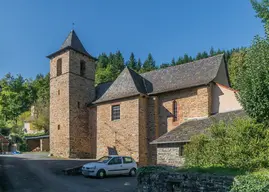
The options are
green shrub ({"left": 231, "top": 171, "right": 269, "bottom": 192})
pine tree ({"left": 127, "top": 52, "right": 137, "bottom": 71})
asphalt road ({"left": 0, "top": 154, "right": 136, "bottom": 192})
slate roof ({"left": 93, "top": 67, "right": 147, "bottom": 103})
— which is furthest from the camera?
pine tree ({"left": 127, "top": 52, "right": 137, "bottom": 71})

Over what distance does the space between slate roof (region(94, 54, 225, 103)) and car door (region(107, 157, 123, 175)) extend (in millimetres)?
7811

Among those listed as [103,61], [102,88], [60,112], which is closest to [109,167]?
[60,112]

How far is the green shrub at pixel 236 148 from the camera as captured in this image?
1169cm

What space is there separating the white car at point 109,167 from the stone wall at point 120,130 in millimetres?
5288

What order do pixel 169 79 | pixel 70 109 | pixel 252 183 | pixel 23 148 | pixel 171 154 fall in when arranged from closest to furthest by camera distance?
pixel 252 183 → pixel 171 154 → pixel 169 79 → pixel 70 109 → pixel 23 148

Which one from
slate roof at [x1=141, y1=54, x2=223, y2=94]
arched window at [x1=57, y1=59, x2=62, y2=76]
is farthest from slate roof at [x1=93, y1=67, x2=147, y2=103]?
arched window at [x1=57, y1=59, x2=62, y2=76]

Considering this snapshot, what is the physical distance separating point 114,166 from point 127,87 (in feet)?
33.0

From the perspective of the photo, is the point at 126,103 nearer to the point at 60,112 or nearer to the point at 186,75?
the point at 186,75

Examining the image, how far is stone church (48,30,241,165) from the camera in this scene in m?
23.3

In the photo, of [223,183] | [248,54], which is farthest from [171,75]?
[223,183]

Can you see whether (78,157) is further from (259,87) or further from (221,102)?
(259,87)

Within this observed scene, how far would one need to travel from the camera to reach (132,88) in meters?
25.8

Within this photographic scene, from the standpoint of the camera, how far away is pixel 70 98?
2888cm

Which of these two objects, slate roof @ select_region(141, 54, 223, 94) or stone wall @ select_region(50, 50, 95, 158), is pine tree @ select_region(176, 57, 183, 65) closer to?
stone wall @ select_region(50, 50, 95, 158)
